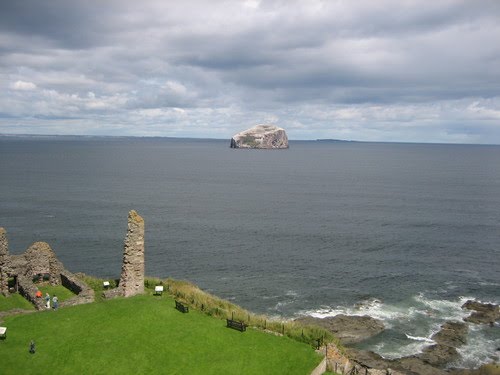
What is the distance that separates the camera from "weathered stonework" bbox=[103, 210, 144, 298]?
35.4m

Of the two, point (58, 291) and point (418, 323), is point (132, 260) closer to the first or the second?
point (58, 291)

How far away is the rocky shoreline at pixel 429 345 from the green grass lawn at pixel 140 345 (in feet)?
38.5

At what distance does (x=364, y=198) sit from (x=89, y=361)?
356 feet

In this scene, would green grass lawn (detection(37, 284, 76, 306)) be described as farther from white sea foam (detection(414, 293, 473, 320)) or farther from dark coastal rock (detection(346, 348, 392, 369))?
white sea foam (detection(414, 293, 473, 320))

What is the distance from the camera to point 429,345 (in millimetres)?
45062

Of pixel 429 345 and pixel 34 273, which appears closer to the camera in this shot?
pixel 34 273

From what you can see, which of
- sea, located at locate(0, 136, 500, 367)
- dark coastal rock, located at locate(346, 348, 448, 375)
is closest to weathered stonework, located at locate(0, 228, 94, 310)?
sea, located at locate(0, 136, 500, 367)

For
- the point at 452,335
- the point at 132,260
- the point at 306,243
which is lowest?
the point at 452,335

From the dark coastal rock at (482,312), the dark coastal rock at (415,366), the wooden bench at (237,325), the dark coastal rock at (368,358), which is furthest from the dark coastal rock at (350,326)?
the wooden bench at (237,325)

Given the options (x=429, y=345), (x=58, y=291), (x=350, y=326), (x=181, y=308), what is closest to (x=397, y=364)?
(x=429, y=345)

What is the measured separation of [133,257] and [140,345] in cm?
873

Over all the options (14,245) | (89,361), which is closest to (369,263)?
(89,361)

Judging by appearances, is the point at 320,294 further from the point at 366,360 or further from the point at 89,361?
the point at 89,361

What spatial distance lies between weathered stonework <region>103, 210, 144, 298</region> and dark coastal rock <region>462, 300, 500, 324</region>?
36.4 m
